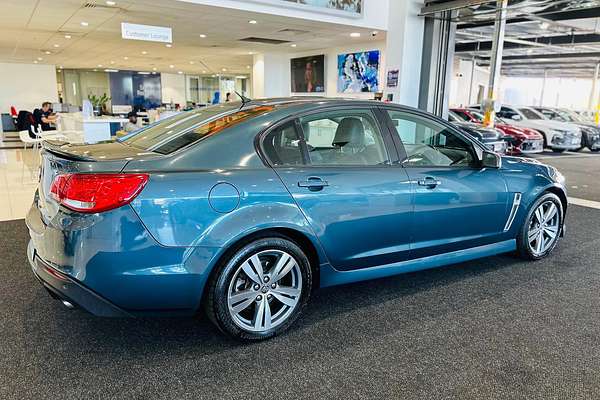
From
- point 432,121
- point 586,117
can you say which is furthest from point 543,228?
point 586,117

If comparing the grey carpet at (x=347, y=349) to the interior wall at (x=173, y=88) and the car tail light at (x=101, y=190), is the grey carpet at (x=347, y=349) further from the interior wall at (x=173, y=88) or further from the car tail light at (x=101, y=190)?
the interior wall at (x=173, y=88)

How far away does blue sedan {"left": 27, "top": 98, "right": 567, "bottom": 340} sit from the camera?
1978 mm

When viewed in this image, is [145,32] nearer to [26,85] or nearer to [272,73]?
[272,73]

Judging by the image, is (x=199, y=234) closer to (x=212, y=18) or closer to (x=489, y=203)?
(x=489, y=203)

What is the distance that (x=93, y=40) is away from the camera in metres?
11.9

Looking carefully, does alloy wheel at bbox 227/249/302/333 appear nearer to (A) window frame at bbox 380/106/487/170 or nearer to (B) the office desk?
(A) window frame at bbox 380/106/487/170

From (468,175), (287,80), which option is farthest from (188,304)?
(287,80)

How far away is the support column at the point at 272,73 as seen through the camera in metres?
14.6

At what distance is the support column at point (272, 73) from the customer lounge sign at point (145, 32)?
5.74 m

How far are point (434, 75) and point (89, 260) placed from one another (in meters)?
8.44

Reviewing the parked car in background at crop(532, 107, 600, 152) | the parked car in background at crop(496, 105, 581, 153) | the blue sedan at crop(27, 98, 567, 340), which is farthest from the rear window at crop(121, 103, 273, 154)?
the parked car in background at crop(532, 107, 600, 152)

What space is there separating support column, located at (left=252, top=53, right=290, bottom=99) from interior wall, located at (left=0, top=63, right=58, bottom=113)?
1138cm

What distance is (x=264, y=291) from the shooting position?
2344 mm

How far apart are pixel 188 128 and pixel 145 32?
23.8 ft
